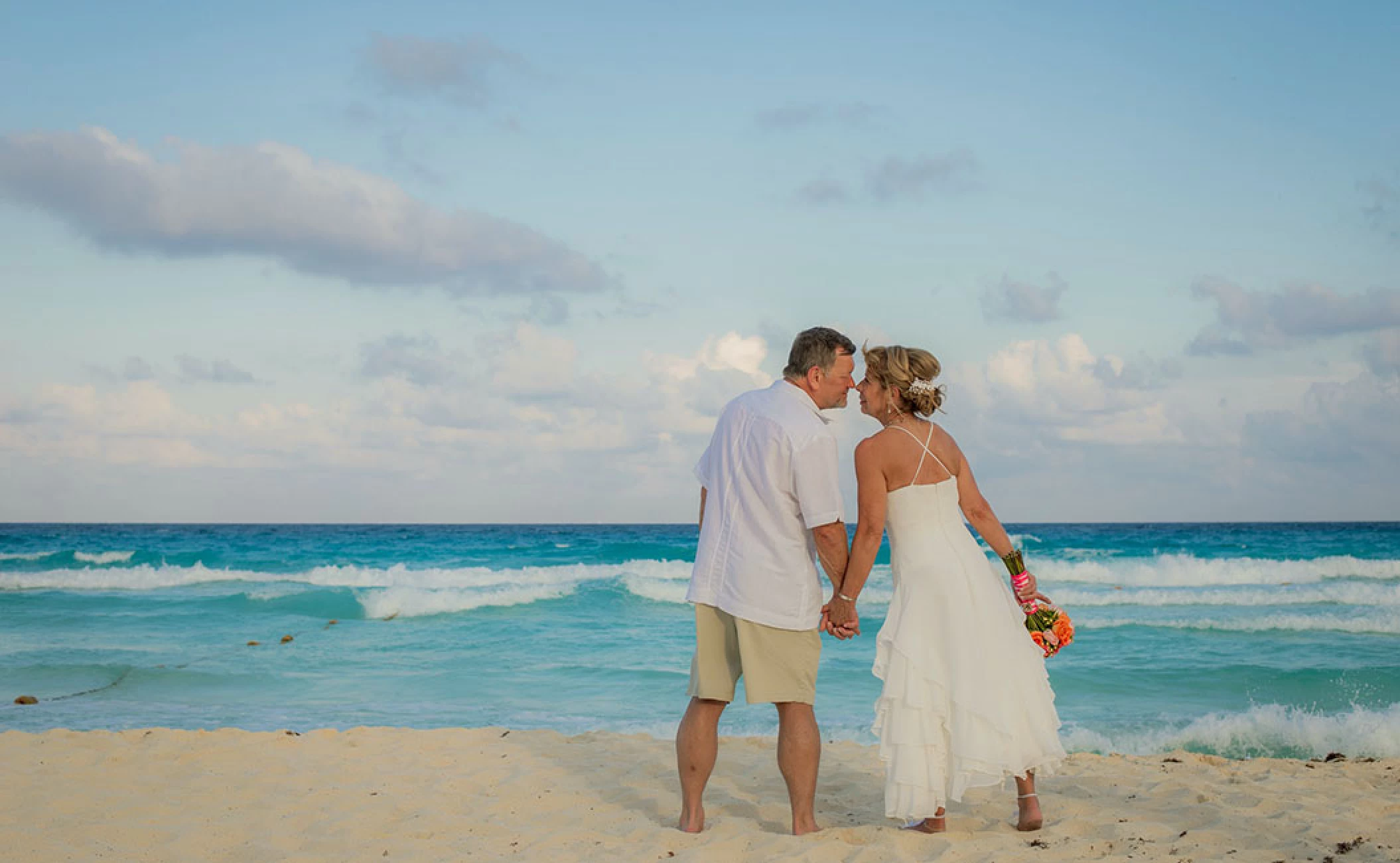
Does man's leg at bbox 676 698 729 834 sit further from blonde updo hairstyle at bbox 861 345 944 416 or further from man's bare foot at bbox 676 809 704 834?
blonde updo hairstyle at bbox 861 345 944 416

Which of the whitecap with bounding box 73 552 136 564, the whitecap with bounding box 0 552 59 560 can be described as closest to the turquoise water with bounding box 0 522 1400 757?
the whitecap with bounding box 73 552 136 564

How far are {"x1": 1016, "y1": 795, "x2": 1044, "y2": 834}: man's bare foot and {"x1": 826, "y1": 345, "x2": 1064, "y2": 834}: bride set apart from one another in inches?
9.0

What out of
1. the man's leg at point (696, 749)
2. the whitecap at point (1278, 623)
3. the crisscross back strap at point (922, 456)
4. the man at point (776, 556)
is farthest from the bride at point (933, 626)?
the whitecap at point (1278, 623)

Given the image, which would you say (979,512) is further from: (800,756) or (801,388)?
(800,756)

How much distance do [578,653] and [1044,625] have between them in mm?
8798

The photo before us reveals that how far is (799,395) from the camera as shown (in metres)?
4.39

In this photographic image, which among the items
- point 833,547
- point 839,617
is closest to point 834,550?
point 833,547

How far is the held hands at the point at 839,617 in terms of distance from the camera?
4289 millimetres

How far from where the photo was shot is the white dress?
13.8 ft

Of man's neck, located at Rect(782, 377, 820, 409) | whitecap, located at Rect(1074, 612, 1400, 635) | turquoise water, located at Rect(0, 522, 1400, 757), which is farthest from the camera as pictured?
whitecap, located at Rect(1074, 612, 1400, 635)

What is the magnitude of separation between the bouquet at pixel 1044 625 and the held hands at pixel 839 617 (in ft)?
2.57

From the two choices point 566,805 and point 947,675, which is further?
point 566,805

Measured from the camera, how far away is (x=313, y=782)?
224 inches

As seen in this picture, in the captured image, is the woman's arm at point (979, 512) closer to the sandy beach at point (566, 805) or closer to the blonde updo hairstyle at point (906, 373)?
the blonde updo hairstyle at point (906, 373)
